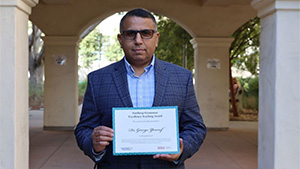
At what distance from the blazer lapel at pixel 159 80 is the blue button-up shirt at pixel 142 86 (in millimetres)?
32

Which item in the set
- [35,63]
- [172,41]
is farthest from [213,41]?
[35,63]

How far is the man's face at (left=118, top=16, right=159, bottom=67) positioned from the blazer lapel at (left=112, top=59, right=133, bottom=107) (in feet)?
0.31

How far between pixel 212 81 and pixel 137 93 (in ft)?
29.8

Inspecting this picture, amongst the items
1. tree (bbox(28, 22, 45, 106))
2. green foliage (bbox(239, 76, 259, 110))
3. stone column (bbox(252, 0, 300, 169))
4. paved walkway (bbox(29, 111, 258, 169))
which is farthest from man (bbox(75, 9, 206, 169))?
tree (bbox(28, 22, 45, 106))

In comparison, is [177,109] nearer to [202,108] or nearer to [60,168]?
[60,168]

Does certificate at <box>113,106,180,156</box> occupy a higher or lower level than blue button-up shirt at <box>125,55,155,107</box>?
lower

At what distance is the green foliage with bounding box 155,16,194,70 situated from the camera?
14.4m

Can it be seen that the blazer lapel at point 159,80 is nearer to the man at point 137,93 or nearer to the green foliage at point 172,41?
the man at point 137,93

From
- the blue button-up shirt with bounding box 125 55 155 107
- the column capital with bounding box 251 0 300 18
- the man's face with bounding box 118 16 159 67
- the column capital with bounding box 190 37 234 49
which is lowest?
the blue button-up shirt with bounding box 125 55 155 107

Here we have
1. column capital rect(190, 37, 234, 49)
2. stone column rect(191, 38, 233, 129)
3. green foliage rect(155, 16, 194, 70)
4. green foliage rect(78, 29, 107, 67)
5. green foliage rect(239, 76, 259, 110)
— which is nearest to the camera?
column capital rect(190, 37, 234, 49)

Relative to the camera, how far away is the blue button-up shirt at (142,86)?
7.23ft

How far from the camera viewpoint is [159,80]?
2.25 meters
